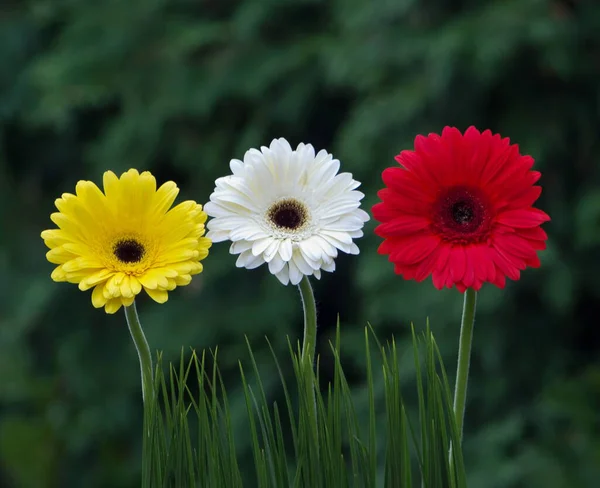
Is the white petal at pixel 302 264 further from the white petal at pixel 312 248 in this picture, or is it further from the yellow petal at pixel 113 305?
the yellow petal at pixel 113 305

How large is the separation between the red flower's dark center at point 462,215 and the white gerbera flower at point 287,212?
47 millimetres

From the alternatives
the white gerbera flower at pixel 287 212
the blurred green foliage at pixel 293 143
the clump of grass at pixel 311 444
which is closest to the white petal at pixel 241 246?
the white gerbera flower at pixel 287 212

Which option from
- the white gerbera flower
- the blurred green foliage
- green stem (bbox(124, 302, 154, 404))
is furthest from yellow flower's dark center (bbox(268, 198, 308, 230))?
the blurred green foliage

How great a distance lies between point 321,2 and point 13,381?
1161 mm

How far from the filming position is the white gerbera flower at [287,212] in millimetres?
578

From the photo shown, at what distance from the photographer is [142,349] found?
607 millimetres

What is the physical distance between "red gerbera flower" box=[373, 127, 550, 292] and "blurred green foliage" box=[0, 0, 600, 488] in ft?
3.74

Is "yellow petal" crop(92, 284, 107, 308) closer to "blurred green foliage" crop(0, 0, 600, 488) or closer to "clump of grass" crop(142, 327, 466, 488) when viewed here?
→ "clump of grass" crop(142, 327, 466, 488)

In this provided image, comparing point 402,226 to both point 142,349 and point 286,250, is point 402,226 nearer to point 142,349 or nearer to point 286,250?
point 286,250

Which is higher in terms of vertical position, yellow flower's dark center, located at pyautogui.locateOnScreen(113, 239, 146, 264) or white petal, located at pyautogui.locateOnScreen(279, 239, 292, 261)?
yellow flower's dark center, located at pyautogui.locateOnScreen(113, 239, 146, 264)

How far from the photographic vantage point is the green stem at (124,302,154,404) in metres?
0.59

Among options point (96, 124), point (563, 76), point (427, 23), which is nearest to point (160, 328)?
point (96, 124)

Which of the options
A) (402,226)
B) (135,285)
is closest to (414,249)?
(402,226)

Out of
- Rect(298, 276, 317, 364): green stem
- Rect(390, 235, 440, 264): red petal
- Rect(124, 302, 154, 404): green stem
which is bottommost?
Rect(124, 302, 154, 404): green stem
